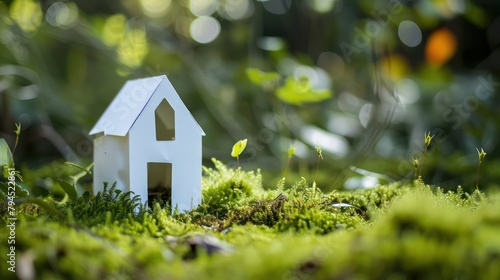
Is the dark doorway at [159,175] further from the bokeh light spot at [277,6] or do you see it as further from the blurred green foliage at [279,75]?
the bokeh light spot at [277,6]

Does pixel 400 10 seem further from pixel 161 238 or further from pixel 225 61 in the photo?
pixel 161 238

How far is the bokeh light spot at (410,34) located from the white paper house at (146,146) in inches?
54.7

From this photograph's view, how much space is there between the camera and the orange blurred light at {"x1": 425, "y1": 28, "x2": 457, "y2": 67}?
2.03m

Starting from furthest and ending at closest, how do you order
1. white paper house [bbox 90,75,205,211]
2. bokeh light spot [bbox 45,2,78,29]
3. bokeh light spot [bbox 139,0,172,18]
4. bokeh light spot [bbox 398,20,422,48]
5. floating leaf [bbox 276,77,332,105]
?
bokeh light spot [bbox 139,0,172,18]
bokeh light spot [bbox 398,20,422,48]
bokeh light spot [bbox 45,2,78,29]
floating leaf [bbox 276,77,332,105]
white paper house [bbox 90,75,205,211]

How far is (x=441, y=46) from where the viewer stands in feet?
6.73

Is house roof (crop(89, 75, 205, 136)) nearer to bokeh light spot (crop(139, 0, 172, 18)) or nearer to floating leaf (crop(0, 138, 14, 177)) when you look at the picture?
floating leaf (crop(0, 138, 14, 177))

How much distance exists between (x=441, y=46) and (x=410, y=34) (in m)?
0.13

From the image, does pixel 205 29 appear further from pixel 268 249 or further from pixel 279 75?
pixel 268 249

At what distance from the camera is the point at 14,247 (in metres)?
0.51

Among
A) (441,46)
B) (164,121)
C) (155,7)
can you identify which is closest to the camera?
(164,121)

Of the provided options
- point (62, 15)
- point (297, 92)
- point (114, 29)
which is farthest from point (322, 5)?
point (62, 15)

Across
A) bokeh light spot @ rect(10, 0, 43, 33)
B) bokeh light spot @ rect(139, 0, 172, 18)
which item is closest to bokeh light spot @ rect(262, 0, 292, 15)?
bokeh light spot @ rect(139, 0, 172, 18)

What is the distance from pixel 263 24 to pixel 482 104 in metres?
0.91

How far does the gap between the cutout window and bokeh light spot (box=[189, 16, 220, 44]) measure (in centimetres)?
116
